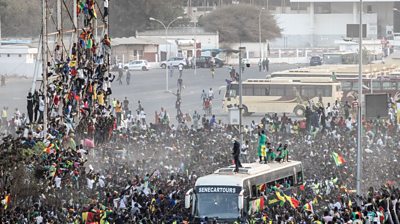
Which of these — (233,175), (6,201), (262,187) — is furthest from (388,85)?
(6,201)

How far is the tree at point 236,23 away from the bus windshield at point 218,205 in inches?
2650

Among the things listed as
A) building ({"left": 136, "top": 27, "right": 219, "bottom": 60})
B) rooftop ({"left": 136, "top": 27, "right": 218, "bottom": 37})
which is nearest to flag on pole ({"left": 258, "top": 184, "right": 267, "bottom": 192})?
building ({"left": 136, "top": 27, "right": 219, "bottom": 60})

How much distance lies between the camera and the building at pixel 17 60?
5878 centimetres

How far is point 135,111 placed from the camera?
53.9m

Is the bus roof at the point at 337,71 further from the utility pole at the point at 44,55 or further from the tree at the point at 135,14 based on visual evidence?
the utility pole at the point at 44,55

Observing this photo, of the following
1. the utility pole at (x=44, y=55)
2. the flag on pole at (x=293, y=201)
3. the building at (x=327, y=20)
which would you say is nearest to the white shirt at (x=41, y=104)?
Answer: the utility pole at (x=44, y=55)

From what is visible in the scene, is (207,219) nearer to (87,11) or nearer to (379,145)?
(87,11)

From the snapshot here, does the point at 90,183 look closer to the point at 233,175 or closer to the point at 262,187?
the point at 233,175

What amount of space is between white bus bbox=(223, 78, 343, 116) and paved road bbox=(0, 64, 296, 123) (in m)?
1.21

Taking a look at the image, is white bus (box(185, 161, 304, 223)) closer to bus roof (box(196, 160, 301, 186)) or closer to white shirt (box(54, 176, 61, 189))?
bus roof (box(196, 160, 301, 186))

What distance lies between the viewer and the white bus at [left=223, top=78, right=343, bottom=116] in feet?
187

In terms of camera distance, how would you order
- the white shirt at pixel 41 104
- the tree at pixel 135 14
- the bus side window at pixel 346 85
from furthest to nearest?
the tree at pixel 135 14
the bus side window at pixel 346 85
the white shirt at pixel 41 104

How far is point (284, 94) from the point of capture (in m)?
57.2

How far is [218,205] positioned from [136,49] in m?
57.4
